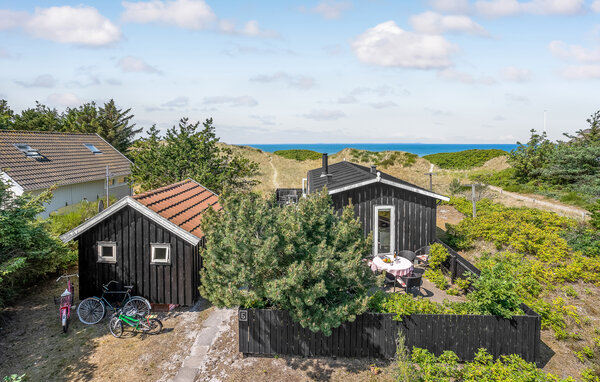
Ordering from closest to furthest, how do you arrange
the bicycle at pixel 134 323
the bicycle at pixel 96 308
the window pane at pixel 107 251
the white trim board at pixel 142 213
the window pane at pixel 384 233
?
the bicycle at pixel 134 323 < the bicycle at pixel 96 308 < the white trim board at pixel 142 213 < the window pane at pixel 107 251 < the window pane at pixel 384 233

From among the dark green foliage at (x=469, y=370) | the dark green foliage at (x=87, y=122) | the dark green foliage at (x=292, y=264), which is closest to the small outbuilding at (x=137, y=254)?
the dark green foliage at (x=292, y=264)

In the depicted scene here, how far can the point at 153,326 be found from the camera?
29.1 feet

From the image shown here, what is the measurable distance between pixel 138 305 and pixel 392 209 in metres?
9.74

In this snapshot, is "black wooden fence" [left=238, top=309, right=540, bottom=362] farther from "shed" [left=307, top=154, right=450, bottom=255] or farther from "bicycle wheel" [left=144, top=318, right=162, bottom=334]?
"shed" [left=307, top=154, right=450, bottom=255]

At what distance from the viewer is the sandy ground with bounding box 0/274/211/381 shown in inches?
286

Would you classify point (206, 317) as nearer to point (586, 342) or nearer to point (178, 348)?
point (178, 348)

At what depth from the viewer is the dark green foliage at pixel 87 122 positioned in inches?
1430

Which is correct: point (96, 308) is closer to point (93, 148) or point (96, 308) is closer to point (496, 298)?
point (496, 298)

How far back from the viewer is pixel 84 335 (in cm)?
872

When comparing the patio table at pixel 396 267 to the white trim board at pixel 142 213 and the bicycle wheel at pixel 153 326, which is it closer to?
the white trim board at pixel 142 213

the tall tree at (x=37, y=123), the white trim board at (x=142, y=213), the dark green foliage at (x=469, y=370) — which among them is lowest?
the dark green foliage at (x=469, y=370)

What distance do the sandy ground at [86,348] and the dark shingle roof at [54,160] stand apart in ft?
29.4

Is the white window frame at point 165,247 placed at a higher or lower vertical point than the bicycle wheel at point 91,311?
higher

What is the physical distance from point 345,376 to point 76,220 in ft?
46.1
